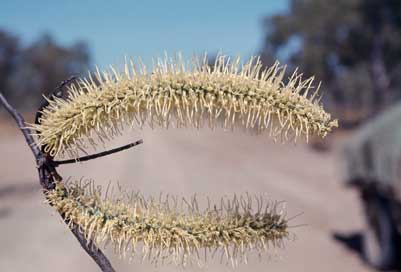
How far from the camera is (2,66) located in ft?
162

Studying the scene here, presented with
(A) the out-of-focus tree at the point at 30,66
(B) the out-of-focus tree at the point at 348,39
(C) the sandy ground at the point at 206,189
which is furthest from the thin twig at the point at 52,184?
(A) the out-of-focus tree at the point at 30,66

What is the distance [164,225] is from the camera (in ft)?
5.05

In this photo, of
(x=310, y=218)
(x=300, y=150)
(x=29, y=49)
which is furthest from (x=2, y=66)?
(x=310, y=218)

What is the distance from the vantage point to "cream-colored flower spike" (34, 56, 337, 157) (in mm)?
1468

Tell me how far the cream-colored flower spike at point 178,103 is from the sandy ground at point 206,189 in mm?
355

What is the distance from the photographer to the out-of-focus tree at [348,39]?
41.5 metres

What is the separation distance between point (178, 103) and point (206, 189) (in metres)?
18.6

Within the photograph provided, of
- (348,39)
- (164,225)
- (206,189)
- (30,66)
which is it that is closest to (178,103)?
(164,225)

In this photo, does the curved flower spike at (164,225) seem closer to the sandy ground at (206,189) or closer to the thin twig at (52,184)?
the thin twig at (52,184)

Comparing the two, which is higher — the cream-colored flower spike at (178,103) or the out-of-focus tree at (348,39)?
the cream-colored flower spike at (178,103)

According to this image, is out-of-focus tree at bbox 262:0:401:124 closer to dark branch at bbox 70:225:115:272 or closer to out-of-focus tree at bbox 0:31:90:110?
out-of-focus tree at bbox 0:31:90:110

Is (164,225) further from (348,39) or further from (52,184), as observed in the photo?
(348,39)

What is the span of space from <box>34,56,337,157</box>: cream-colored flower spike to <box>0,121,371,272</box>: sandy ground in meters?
0.35

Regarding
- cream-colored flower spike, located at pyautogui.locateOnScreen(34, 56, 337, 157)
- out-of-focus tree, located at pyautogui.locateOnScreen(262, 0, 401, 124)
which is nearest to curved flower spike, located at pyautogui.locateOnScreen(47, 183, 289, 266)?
cream-colored flower spike, located at pyautogui.locateOnScreen(34, 56, 337, 157)
